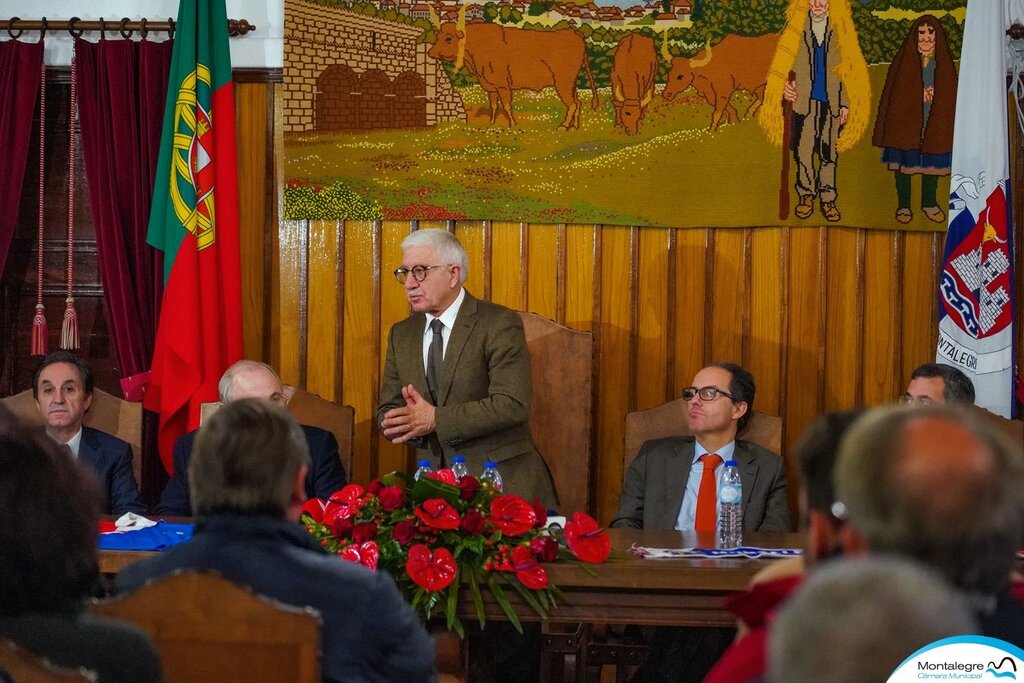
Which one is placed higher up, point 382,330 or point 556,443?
point 382,330

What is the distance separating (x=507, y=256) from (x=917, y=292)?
1.78m

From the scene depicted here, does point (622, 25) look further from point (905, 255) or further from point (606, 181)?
point (905, 255)

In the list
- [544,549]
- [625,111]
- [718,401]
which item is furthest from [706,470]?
[625,111]

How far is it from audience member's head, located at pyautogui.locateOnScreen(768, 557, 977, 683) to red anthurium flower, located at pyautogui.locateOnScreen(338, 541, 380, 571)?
206 cm

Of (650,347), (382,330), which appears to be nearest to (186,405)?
(382,330)

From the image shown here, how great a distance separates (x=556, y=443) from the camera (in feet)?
16.2

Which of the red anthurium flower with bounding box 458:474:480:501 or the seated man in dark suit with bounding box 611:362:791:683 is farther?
the seated man in dark suit with bounding box 611:362:791:683

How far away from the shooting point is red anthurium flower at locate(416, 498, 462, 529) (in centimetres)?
287

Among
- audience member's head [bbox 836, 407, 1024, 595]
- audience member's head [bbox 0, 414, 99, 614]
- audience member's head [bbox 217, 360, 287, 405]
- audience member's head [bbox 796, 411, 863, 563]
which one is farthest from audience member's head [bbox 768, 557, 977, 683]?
audience member's head [bbox 217, 360, 287, 405]

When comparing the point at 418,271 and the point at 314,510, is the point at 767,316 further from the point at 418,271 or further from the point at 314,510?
the point at 314,510

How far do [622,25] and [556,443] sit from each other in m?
1.82

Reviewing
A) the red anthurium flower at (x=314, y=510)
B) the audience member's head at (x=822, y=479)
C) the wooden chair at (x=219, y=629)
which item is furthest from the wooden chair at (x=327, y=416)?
the audience member's head at (x=822, y=479)

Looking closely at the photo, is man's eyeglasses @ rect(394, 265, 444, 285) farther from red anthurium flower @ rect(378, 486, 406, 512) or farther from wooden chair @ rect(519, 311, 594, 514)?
red anthurium flower @ rect(378, 486, 406, 512)

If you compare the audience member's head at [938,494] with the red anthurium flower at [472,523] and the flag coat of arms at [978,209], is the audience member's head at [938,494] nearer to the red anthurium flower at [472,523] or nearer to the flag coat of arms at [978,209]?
the red anthurium flower at [472,523]
